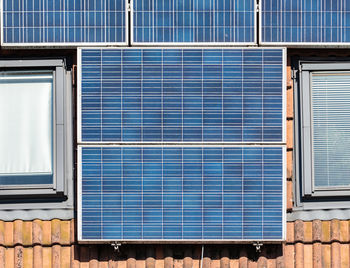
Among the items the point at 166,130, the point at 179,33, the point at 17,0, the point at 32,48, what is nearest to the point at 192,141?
the point at 166,130

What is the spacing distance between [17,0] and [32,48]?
81 centimetres

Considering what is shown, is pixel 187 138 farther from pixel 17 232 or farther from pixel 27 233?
pixel 17 232

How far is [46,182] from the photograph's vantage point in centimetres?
838

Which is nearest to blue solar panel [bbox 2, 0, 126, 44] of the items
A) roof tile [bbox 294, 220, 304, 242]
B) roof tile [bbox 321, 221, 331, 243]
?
roof tile [bbox 294, 220, 304, 242]

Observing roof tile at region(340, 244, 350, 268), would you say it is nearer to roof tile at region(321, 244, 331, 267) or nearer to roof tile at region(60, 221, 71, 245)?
roof tile at region(321, 244, 331, 267)

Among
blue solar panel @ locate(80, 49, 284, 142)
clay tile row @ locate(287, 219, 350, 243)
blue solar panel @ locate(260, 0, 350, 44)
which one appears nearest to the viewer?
blue solar panel @ locate(80, 49, 284, 142)

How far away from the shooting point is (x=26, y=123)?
8.39 m

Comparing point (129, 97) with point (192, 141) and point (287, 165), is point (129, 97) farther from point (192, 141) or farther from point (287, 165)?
point (287, 165)

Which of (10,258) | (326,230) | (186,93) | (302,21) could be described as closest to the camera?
(186,93)

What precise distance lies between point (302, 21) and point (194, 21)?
1.77m

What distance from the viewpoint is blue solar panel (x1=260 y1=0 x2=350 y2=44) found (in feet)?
26.8

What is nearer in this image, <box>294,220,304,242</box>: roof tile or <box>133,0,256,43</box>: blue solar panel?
<box>133,0,256,43</box>: blue solar panel

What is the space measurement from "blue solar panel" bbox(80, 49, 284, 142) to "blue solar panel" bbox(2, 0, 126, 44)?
325mm

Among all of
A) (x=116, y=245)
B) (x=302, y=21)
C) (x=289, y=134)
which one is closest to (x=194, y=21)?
(x=302, y=21)
